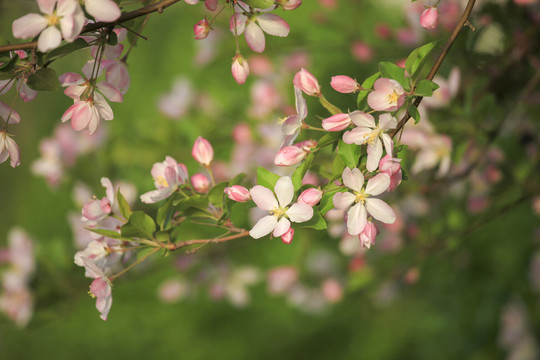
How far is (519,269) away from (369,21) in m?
2.16

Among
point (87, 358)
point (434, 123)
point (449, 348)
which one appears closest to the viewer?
point (434, 123)

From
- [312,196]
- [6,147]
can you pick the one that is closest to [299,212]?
[312,196]

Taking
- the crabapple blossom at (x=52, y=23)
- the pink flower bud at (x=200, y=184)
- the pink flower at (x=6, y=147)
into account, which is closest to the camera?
the crabapple blossom at (x=52, y=23)

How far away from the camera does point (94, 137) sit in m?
1.60

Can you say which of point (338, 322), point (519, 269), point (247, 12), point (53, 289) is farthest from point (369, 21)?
point (247, 12)

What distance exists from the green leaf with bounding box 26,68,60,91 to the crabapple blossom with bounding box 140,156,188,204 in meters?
0.18

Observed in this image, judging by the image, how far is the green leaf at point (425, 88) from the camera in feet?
1.92

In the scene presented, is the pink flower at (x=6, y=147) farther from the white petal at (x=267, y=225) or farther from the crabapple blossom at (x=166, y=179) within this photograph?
the white petal at (x=267, y=225)

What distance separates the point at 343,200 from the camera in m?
0.61

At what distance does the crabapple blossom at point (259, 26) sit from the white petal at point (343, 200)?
21 cm

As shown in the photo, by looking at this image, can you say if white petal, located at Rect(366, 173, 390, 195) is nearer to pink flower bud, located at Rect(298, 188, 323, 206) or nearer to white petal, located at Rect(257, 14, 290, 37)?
pink flower bud, located at Rect(298, 188, 323, 206)

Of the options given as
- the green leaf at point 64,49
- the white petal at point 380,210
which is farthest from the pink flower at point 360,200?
the green leaf at point 64,49

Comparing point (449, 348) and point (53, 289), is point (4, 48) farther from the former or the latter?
point (449, 348)

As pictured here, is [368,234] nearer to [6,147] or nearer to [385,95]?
[385,95]
